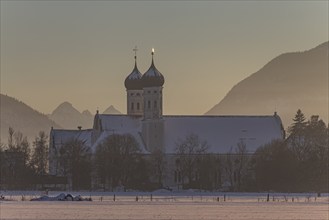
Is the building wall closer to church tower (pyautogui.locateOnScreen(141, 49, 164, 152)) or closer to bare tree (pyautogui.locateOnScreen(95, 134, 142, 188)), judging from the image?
church tower (pyautogui.locateOnScreen(141, 49, 164, 152))

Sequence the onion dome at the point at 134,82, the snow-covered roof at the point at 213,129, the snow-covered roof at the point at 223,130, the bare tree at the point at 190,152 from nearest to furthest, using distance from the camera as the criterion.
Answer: the bare tree at the point at 190,152
the snow-covered roof at the point at 213,129
the snow-covered roof at the point at 223,130
the onion dome at the point at 134,82

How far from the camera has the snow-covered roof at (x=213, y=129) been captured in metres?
191

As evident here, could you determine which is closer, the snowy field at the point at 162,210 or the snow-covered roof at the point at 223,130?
the snowy field at the point at 162,210

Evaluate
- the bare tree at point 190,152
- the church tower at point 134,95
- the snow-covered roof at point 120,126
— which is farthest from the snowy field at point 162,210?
the church tower at point 134,95

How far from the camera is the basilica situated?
189 meters

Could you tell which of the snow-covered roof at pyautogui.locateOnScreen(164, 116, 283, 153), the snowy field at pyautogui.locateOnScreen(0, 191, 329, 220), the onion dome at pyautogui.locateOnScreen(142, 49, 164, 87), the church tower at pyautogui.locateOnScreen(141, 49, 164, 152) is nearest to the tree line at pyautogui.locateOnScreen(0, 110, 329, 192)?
the snow-covered roof at pyautogui.locateOnScreen(164, 116, 283, 153)

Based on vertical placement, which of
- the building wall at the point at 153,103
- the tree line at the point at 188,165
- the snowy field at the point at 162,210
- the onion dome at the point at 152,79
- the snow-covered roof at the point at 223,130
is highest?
the onion dome at the point at 152,79

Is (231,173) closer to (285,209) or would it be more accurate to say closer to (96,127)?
(96,127)

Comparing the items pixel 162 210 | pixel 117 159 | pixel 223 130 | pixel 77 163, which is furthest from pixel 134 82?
pixel 162 210

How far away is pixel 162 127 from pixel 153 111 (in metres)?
2.86

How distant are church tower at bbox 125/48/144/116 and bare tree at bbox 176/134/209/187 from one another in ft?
32.6

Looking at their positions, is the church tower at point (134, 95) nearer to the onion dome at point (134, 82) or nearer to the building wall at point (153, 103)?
the onion dome at point (134, 82)

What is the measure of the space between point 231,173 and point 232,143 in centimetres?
741

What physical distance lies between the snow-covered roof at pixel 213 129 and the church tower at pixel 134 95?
4.19 m
